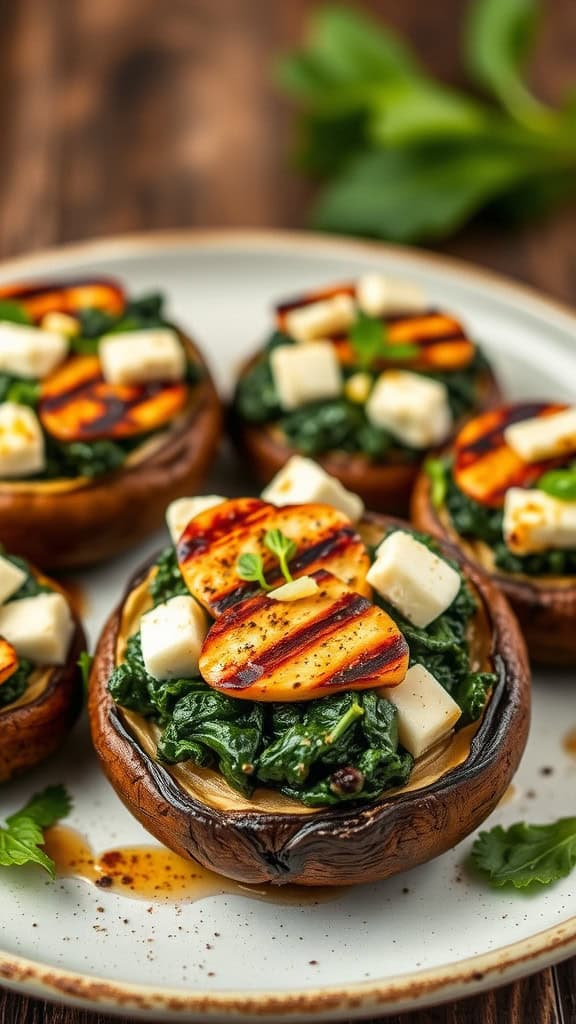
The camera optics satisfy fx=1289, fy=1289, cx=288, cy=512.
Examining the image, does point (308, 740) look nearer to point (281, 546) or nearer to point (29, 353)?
point (281, 546)

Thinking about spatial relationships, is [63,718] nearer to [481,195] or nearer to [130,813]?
[130,813]

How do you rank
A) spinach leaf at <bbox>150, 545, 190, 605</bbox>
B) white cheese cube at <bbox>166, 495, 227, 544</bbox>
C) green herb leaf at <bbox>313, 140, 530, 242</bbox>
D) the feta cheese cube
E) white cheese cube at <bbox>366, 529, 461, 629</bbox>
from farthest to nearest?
green herb leaf at <bbox>313, 140, 530, 242</bbox> → the feta cheese cube → white cheese cube at <bbox>166, 495, 227, 544</bbox> → spinach leaf at <bbox>150, 545, 190, 605</bbox> → white cheese cube at <bbox>366, 529, 461, 629</bbox>

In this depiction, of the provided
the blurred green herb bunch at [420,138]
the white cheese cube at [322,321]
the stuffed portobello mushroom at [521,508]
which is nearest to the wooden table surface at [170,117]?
the blurred green herb bunch at [420,138]

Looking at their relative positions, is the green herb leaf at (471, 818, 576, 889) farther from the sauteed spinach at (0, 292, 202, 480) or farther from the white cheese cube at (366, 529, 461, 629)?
the sauteed spinach at (0, 292, 202, 480)

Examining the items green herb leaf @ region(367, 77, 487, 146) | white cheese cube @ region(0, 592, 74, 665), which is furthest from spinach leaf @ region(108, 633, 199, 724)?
green herb leaf @ region(367, 77, 487, 146)

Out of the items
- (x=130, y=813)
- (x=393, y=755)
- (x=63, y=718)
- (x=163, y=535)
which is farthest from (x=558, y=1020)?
(x=163, y=535)

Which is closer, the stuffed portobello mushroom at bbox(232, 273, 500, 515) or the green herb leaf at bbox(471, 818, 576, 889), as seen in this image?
the green herb leaf at bbox(471, 818, 576, 889)

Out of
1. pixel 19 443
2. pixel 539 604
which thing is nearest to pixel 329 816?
pixel 539 604
